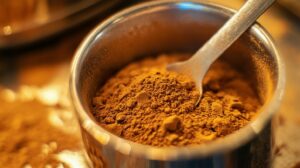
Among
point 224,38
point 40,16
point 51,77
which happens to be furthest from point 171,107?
point 40,16

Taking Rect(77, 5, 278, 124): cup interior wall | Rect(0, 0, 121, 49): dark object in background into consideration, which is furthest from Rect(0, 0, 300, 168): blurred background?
Rect(77, 5, 278, 124): cup interior wall

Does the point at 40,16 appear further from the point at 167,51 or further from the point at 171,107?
the point at 171,107

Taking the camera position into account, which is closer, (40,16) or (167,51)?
Result: (167,51)

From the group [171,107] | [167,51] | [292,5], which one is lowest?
[171,107]

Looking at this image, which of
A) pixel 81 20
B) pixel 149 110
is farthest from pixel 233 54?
pixel 81 20

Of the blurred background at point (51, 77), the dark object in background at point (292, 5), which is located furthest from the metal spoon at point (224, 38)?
the dark object in background at point (292, 5)

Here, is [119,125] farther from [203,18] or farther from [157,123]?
[203,18]
